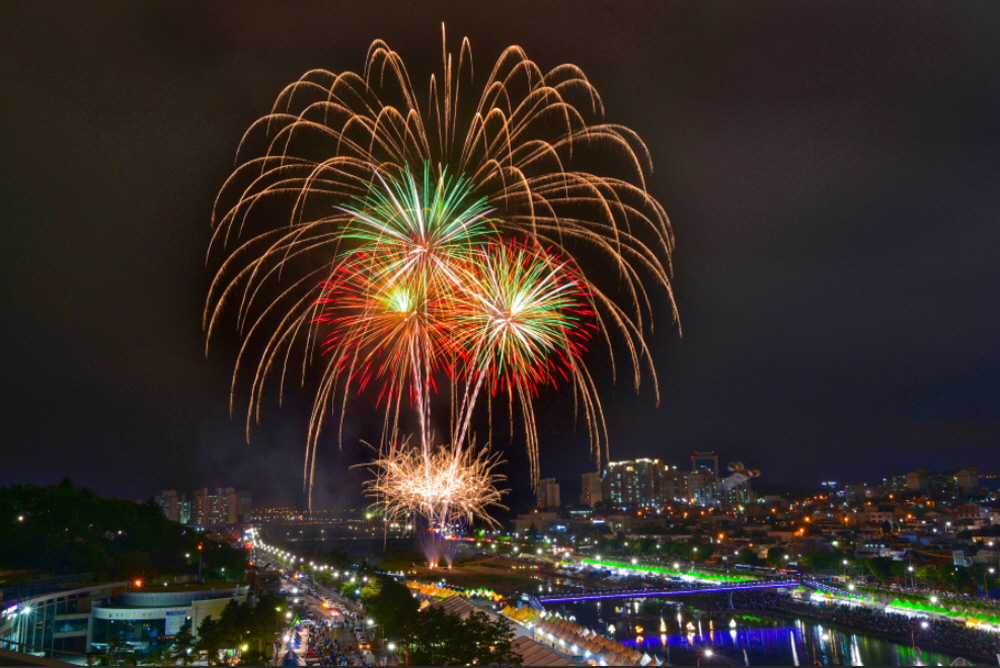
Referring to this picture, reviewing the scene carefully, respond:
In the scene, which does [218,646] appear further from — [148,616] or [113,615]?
[113,615]

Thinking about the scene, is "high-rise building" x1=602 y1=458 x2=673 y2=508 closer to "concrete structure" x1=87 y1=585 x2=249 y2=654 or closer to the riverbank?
the riverbank

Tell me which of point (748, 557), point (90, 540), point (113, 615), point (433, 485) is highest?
point (433, 485)

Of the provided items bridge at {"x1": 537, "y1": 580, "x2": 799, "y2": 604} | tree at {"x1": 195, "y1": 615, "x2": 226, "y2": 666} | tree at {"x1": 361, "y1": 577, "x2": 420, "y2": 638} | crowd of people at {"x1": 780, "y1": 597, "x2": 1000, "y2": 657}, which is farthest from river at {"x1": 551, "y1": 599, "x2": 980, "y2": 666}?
tree at {"x1": 195, "y1": 615, "x2": 226, "y2": 666}

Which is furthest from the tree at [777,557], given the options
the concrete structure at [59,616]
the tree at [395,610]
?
the concrete structure at [59,616]

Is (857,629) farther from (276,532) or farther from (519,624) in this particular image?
(276,532)

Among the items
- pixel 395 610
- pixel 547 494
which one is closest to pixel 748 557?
pixel 395 610

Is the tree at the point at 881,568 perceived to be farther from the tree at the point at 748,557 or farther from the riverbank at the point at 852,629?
the tree at the point at 748,557
